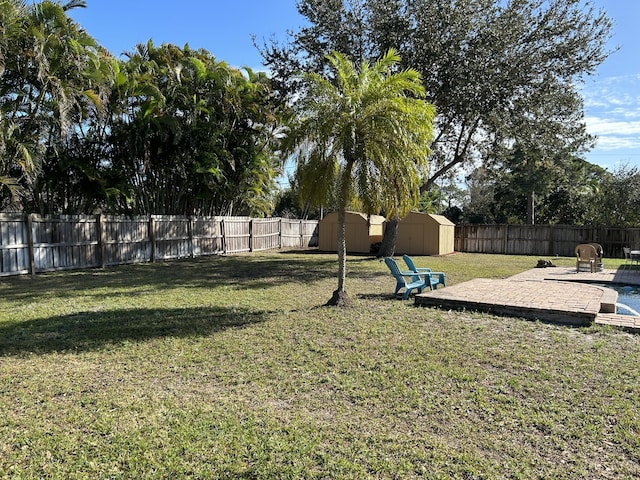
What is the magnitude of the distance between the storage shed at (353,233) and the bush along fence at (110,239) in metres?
3.58

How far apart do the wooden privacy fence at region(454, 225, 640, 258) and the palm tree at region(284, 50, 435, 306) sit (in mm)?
18877

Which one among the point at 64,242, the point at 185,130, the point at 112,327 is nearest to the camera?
the point at 112,327

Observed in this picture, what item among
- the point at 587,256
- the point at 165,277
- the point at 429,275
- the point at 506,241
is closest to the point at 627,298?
the point at 429,275

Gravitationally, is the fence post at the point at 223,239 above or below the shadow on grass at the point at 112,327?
above

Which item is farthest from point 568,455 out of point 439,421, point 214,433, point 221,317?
point 221,317

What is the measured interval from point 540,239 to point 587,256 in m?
8.91

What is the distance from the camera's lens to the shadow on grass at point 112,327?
5.76 meters

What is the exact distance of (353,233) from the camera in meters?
23.8

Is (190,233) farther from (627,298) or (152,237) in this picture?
(627,298)

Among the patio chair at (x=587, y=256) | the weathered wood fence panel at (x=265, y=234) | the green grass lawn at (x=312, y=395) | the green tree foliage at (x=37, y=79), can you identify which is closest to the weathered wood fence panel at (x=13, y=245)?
the green tree foliage at (x=37, y=79)

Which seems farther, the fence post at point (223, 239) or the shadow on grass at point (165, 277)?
the fence post at point (223, 239)

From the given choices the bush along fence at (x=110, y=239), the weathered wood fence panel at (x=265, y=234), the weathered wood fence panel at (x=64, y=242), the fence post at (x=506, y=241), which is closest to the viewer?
the bush along fence at (x=110, y=239)

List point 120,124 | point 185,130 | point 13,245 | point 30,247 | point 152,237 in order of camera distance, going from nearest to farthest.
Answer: point 13,245, point 30,247, point 120,124, point 152,237, point 185,130

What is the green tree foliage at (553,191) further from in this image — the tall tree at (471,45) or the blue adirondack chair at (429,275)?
the blue adirondack chair at (429,275)
